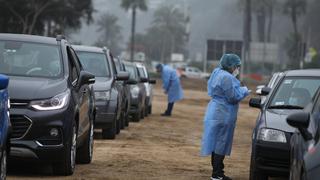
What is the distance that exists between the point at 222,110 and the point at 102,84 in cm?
587

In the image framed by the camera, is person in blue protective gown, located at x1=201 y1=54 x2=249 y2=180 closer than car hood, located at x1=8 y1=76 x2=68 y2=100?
No

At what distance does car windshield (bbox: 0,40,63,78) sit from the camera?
11.0 meters

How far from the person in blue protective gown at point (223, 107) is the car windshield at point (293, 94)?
52cm

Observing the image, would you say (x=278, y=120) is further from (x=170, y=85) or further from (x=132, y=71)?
(x=170, y=85)

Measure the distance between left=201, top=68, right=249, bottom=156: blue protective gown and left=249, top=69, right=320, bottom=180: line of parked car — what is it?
0.40 meters

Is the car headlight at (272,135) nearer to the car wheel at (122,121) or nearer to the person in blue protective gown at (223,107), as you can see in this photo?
the person in blue protective gown at (223,107)

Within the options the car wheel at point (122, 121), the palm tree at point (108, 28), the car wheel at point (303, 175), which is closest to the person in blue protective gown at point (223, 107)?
the car wheel at point (303, 175)

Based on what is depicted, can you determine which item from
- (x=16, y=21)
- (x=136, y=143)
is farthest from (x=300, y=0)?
(x=136, y=143)

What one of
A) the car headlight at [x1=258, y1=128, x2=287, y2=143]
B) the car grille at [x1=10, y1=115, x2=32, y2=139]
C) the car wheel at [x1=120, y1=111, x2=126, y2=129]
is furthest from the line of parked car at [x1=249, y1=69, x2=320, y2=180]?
the car wheel at [x1=120, y1=111, x2=126, y2=129]

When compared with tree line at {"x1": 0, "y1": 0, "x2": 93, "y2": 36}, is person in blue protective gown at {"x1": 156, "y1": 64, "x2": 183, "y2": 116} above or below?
below

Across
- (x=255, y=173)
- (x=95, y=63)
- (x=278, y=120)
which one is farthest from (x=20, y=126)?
(x=95, y=63)

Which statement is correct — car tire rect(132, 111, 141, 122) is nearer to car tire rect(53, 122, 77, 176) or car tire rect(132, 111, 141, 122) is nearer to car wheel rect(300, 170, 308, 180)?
car tire rect(53, 122, 77, 176)

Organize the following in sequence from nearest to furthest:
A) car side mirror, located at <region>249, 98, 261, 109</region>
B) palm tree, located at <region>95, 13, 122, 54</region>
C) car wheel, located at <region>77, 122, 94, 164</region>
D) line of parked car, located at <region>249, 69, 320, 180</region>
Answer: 1. line of parked car, located at <region>249, 69, 320, 180</region>
2. car side mirror, located at <region>249, 98, 261, 109</region>
3. car wheel, located at <region>77, 122, 94, 164</region>
4. palm tree, located at <region>95, 13, 122, 54</region>

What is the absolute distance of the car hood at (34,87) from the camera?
10023 mm
